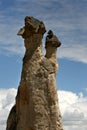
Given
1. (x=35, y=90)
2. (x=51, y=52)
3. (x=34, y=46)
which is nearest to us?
(x=35, y=90)

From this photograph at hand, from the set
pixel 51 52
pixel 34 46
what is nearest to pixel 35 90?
pixel 34 46

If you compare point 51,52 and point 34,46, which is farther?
point 51,52

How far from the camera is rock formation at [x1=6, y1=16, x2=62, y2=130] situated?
3400 centimetres

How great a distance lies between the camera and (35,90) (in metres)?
34.4

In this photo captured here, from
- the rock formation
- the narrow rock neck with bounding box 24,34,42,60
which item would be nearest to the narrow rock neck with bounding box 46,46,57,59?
the rock formation

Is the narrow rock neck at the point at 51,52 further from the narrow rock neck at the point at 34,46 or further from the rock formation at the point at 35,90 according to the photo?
the narrow rock neck at the point at 34,46

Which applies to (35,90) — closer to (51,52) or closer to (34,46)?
(34,46)

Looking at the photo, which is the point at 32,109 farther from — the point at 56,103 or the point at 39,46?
the point at 39,46

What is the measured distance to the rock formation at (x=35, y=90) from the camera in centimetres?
3400

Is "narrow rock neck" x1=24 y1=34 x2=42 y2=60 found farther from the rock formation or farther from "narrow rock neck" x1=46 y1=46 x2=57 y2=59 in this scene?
"narrow rock neck" x1=46 y1=46 x2=57 y2=59

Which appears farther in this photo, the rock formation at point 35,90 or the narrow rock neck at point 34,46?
the narrow rock neck at point 34,46

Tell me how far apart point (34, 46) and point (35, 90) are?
3.54 metres

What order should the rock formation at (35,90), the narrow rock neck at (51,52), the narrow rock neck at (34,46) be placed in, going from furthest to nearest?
the narrow rock neck at (51,52) < the narrow rock neck at (34,46) < the rock formation at (35,90)

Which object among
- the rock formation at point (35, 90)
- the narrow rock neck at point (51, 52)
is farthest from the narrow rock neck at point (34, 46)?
the narrow rock neck at point (51, 52)
